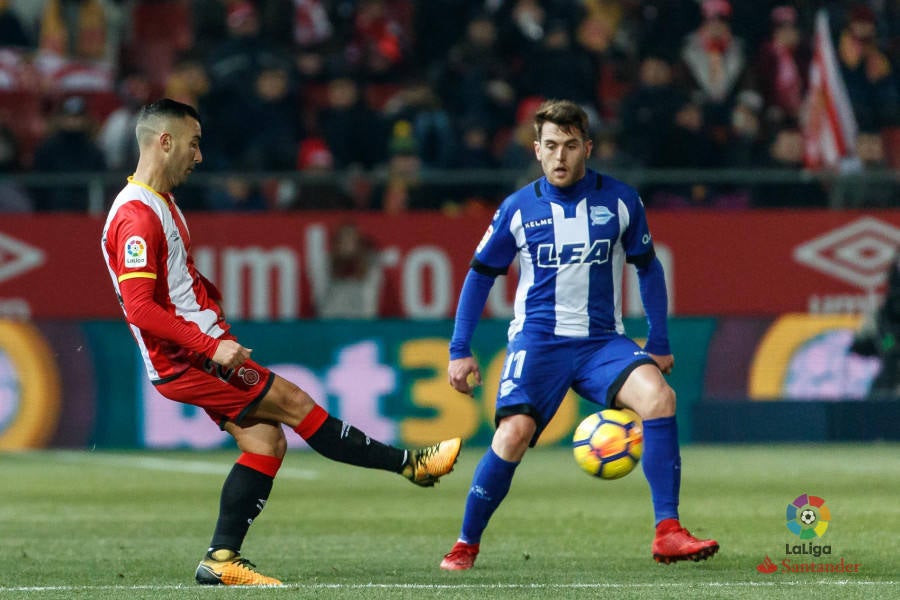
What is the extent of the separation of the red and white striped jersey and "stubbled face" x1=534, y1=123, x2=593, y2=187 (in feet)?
5.30

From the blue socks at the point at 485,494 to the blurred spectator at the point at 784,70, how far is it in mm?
11371

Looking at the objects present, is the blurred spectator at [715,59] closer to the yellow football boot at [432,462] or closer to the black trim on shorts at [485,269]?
the black trim on shorts at [485,269]

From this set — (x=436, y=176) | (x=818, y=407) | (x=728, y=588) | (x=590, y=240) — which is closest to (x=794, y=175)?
(x=818, y=407)

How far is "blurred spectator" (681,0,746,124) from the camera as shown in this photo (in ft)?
59.3

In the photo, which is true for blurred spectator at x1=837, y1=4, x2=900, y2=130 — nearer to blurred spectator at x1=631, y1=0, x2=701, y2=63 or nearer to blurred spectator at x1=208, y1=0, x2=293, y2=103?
blurred spectator at x1=631, y1=0, x2=701, y2=63

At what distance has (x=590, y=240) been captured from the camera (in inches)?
297

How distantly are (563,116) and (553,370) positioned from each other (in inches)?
44.4

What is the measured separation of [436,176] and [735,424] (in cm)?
363

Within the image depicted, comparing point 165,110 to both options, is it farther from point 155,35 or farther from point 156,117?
point 155,35

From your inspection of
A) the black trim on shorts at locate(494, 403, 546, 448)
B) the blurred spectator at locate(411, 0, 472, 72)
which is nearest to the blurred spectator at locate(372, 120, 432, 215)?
the blurred spectator at locate(411, 0, 472, 72)

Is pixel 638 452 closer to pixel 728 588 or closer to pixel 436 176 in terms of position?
pixel 728 588

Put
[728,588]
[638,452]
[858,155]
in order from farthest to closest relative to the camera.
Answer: [858,155], [638,452], [728,588]

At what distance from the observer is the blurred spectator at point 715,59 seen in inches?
711

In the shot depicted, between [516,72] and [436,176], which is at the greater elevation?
[516,72]
